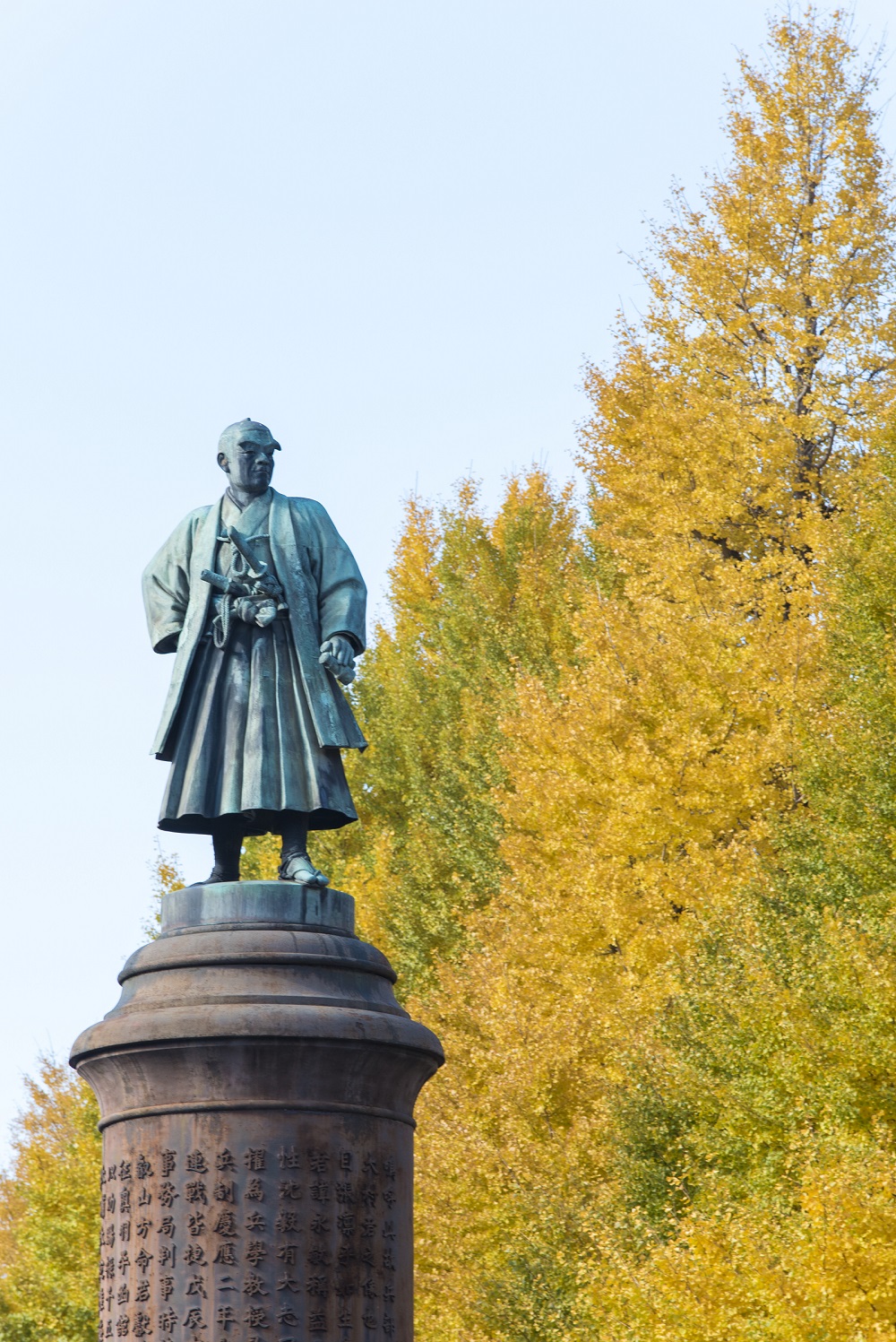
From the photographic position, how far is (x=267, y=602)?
11016mm

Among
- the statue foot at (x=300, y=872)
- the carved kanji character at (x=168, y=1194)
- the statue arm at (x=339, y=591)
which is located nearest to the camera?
the carved kanji character at (x=168, y=1194)

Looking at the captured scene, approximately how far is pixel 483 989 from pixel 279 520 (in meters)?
14.3

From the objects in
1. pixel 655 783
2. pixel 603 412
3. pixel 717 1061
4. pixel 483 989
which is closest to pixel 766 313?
pixel 603 412

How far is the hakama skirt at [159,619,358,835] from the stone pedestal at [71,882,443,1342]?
699 mm

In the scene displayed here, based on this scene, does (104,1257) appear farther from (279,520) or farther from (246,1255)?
(279,520)

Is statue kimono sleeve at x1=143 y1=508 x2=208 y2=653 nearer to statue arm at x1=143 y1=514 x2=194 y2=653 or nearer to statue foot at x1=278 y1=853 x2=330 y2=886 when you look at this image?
statue arm at x1=143 y1=514 x2=194 y2=653

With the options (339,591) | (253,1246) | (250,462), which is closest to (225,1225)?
(253,1246)

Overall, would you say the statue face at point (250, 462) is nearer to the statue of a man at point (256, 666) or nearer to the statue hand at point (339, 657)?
the statue of a man at point (256, 666)

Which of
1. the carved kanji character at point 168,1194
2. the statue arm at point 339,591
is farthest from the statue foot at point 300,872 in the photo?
the carved kanji character at point 168,1194

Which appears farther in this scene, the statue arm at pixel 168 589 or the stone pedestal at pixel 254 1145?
the statue arm at pixel 168 589

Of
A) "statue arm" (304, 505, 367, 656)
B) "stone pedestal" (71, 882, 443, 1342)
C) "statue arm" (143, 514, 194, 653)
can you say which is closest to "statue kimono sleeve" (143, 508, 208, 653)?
"statue arm" (143, 514, 194, 653)

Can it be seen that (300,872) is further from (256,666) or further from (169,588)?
(169,588)

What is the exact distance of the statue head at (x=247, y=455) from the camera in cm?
1141

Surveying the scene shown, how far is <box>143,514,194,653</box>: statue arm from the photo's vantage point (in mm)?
11352
